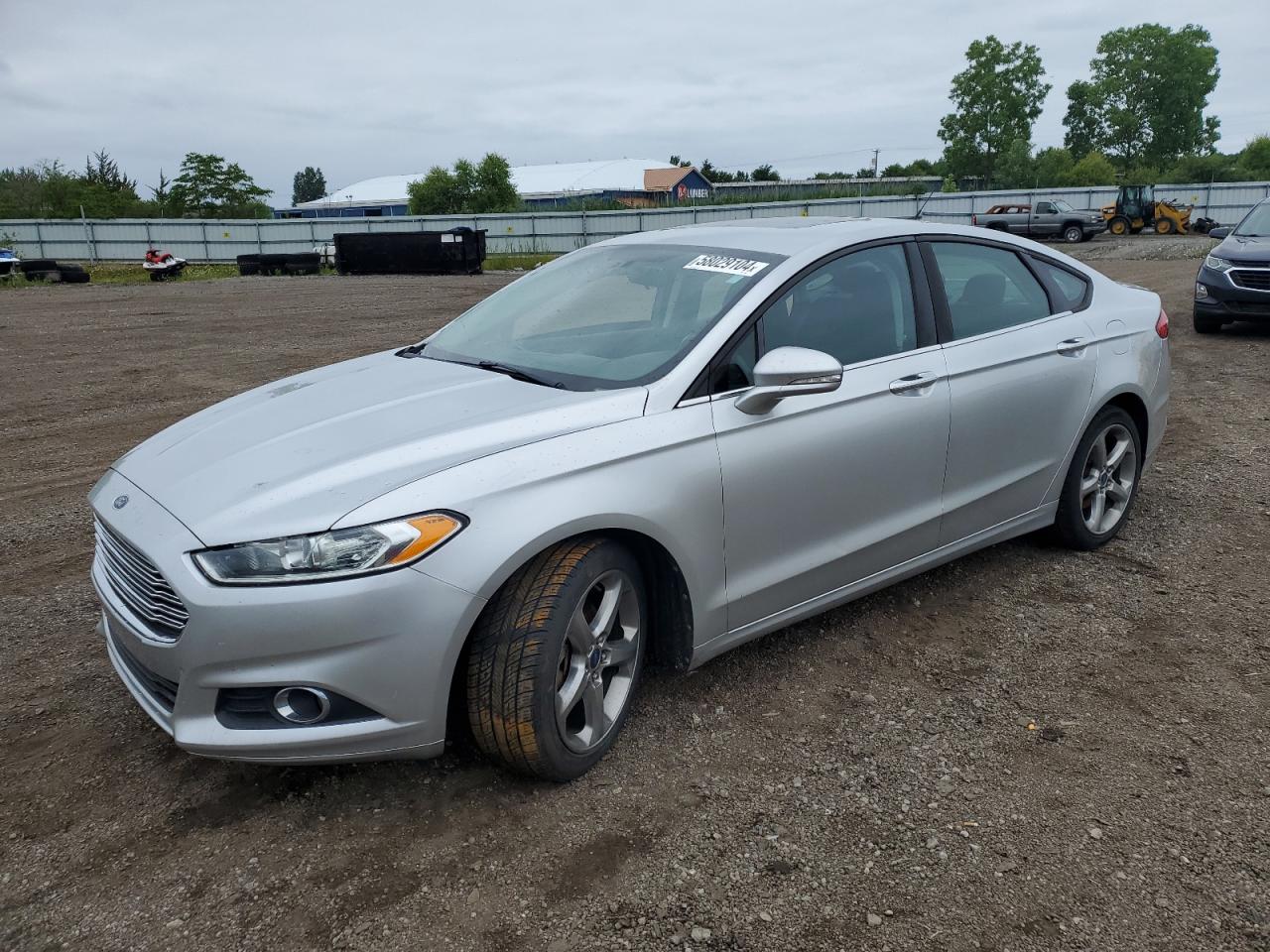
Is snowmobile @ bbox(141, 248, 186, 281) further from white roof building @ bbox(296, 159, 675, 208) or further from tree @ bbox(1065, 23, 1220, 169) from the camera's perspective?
tree @ bbox(1065, 23, 1220, 169)

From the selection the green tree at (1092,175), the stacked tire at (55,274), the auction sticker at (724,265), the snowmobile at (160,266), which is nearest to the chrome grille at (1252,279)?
the auction sticker at (724,265)

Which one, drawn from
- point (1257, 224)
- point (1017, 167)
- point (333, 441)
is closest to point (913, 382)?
point (333, 441)

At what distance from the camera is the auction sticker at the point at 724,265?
3533mm

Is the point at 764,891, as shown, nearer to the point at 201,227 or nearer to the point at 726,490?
the point at 726,490

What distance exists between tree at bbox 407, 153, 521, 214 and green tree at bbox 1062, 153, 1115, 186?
41.4 metres

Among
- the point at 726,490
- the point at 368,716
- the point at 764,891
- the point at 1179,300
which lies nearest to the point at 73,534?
the point at 368,716

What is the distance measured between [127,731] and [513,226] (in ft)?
131

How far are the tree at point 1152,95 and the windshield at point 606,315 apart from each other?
10009 centimetres

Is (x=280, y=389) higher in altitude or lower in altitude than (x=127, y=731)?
higher

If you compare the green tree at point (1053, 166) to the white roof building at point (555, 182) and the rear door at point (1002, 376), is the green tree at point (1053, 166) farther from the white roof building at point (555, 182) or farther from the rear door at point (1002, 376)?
the rear door at point (1002, 376)

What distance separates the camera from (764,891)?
8.18ft

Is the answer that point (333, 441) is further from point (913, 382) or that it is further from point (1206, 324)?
point (1206, 324)

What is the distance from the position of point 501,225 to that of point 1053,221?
2139cm

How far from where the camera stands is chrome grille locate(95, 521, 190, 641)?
8.54 feet
